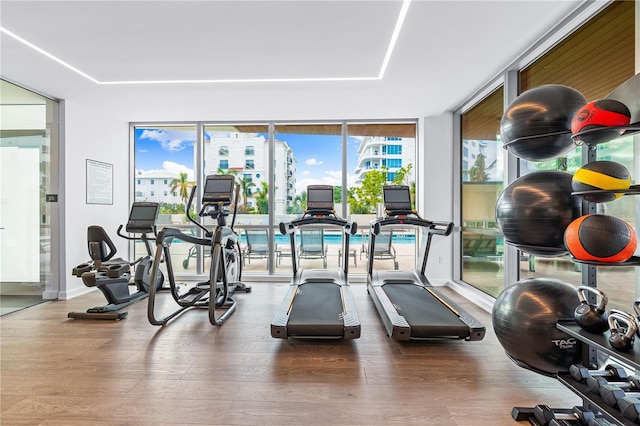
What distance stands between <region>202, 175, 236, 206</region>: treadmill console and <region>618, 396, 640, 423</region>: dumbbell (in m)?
3.78

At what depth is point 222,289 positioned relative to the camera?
3.97 metres

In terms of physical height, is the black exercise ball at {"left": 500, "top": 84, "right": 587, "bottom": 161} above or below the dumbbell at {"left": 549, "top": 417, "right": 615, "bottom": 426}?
above

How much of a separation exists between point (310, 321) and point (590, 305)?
2048mm

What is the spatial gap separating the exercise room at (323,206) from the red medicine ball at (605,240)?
1 cm

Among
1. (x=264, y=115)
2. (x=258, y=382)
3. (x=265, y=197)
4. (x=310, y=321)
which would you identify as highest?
(x=264, y=115)

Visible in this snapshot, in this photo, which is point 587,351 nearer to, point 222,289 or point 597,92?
point 597,92

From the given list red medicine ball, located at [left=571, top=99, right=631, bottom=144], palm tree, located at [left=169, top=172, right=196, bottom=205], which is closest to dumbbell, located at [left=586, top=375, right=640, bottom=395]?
red medicine ball, located at [left=571, top=99, right=631, bottom=144]

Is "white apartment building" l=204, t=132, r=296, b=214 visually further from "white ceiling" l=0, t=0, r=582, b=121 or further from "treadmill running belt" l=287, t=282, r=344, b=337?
"treadmill running belt" l=287, t=282, r=344, b=337

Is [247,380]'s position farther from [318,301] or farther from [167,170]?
[167,170]

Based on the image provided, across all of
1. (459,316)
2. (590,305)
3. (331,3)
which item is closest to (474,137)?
(459,316)

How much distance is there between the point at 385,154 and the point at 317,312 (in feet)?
11.6

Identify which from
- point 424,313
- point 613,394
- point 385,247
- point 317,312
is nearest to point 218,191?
point 317,312

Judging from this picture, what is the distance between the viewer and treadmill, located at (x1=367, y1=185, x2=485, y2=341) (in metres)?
2.83

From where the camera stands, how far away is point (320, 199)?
4.52m
